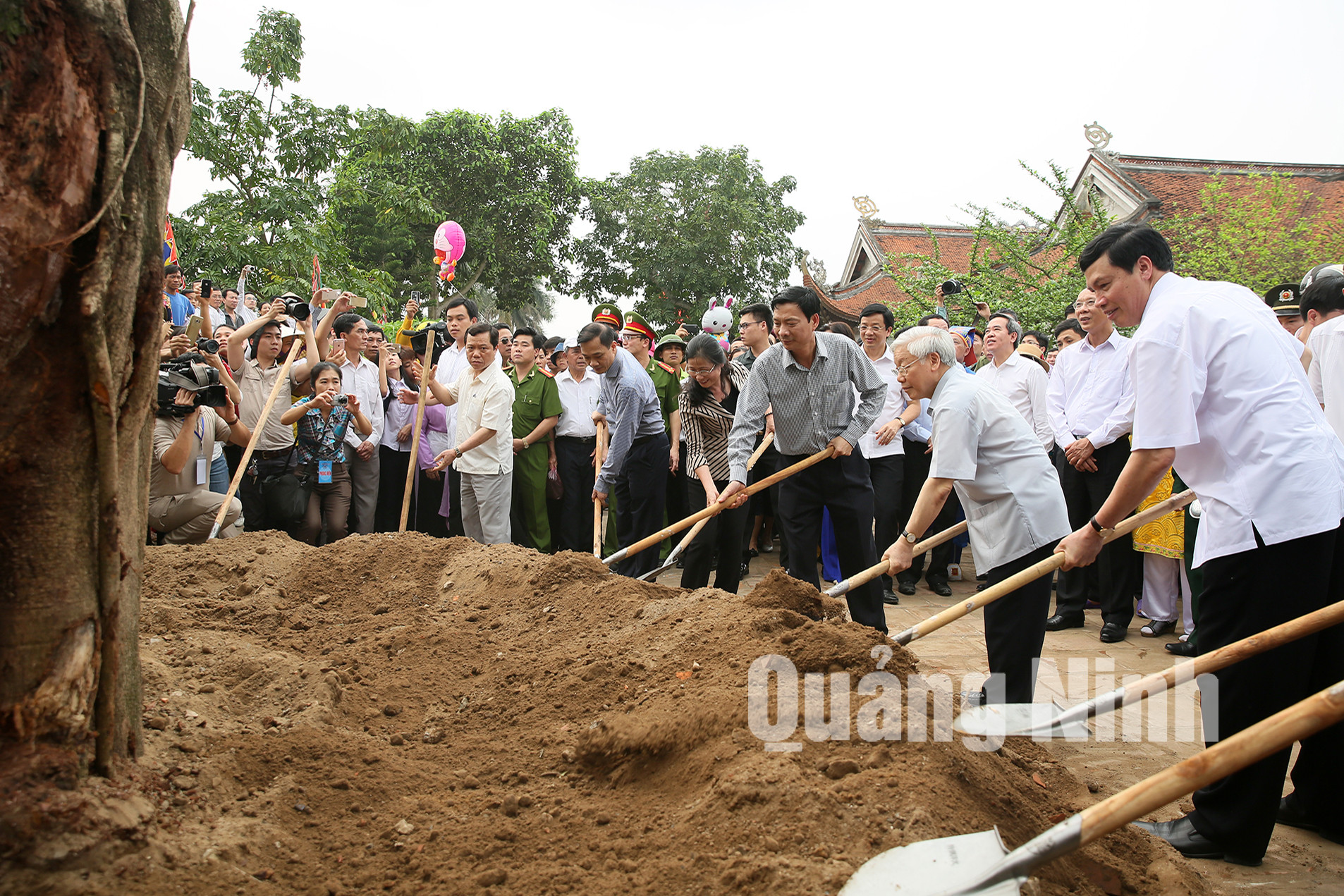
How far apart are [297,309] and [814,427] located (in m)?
3.70

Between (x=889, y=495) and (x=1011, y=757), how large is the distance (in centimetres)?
369

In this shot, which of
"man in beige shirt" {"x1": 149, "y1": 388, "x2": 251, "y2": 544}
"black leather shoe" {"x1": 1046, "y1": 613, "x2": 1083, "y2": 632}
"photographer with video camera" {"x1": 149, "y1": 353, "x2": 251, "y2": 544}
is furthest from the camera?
"black leather shoe" {"x1": 1046, "y1": 613, "x2": 1083, "y2": 632}

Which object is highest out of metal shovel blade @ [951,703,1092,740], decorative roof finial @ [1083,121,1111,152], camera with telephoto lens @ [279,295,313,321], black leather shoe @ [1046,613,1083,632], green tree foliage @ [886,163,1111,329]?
decorative roof finial @ [1083,121,1111,152]

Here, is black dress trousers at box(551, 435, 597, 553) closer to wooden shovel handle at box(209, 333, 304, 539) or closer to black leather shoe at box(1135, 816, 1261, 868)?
wooden shovel handle at box(209, 333, 304, 539)

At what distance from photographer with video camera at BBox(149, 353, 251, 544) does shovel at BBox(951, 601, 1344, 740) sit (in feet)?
12.7

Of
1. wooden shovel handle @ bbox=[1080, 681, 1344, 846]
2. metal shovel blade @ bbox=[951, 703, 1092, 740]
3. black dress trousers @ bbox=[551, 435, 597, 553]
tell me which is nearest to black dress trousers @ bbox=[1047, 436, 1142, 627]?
metal shovel blade @ bbox=[951, 703, 1092, 740]

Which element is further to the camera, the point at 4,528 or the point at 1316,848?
the point at 1316,848

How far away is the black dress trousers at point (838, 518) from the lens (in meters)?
4.18

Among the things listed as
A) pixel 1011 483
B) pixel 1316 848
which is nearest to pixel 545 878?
pixel 1011 483

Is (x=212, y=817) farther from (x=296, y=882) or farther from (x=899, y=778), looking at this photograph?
(x=899, y=778)

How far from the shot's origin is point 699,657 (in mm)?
2744

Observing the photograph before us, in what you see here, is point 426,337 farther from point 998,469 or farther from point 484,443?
point 998,469

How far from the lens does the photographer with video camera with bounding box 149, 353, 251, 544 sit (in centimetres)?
437

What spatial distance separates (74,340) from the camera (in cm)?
170
